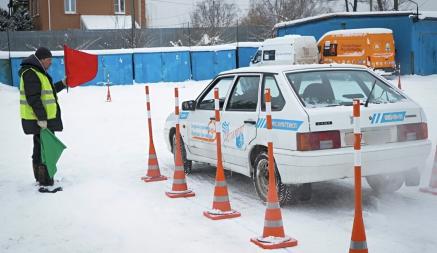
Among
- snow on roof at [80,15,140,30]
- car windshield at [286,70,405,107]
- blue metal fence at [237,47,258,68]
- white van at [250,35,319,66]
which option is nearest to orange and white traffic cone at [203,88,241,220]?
car windshield at [286,70,405,107]

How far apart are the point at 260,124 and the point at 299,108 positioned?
67 cm

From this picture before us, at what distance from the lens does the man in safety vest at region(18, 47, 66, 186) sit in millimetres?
7855

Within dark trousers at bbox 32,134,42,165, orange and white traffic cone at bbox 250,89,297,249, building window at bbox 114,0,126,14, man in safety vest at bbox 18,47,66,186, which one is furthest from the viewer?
building window at bbox 114,0,126,14

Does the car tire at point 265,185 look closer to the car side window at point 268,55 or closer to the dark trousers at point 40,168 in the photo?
the dark trousers at point 40,168

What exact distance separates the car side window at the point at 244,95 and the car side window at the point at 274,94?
0.16 metres

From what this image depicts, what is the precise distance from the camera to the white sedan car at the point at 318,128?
608 centimetres

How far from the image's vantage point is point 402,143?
6414mm

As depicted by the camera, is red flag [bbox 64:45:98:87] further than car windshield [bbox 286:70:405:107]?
Yes

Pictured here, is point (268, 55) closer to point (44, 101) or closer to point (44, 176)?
point (44, 101)

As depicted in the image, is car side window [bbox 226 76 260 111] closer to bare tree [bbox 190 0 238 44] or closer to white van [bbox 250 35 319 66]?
white van [bbox 250 35 319 66]

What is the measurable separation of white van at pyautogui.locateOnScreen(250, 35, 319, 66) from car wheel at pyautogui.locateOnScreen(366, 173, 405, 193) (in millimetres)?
20664

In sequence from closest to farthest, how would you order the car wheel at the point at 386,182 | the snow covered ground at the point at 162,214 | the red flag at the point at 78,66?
the snow covered ground at the point at 162,214, the car wheel at the point at 386,182, the red flag at the point at 78,66

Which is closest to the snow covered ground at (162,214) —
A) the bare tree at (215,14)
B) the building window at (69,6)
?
the building window at (69,6)

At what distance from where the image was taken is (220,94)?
812cm
